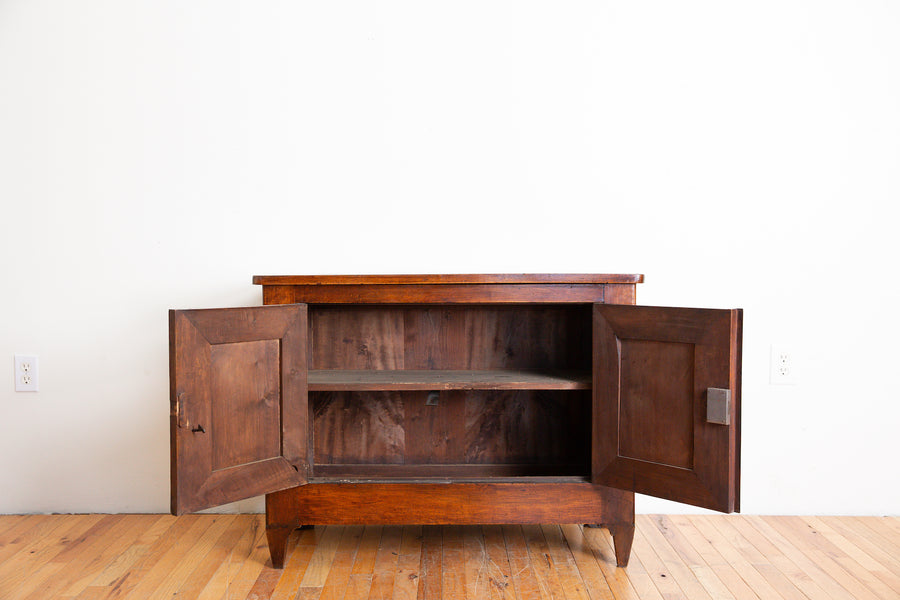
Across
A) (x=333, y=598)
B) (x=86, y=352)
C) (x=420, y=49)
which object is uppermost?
(x=420, y=49)

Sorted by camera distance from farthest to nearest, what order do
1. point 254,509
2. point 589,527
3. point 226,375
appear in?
point 254,509
point 589,527
point 226,375

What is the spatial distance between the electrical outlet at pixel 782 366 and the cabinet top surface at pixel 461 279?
708 millimetres

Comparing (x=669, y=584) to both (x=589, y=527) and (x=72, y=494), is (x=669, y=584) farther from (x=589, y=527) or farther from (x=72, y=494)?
(x=72, y=494)

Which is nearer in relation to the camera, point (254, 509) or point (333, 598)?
point (333, 598)

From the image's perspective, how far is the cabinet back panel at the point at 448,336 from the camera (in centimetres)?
179

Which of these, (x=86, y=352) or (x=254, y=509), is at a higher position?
(x=86, y=352)

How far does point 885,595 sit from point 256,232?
1.91m

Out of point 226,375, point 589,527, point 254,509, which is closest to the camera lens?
point 226,375

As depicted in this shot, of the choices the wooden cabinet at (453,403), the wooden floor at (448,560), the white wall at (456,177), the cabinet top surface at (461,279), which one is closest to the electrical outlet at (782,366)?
the white wall at (456,177)

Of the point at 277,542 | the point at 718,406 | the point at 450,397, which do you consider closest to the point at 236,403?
the point at 277,542

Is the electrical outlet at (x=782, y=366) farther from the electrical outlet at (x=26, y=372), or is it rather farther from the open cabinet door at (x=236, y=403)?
the electrical outlet at (x=26, y=372)

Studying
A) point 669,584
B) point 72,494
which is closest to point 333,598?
point 669,584

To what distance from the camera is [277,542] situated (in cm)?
155

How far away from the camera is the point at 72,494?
76.2 inches
